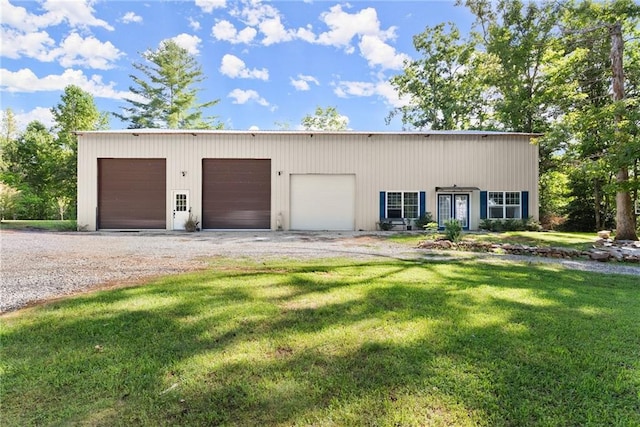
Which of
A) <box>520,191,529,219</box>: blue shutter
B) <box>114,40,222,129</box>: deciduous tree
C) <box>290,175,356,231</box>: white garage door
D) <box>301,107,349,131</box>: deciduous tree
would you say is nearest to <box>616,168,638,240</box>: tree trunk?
<box>520,191,529,219</box>: blue shutter

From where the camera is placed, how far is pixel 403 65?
1088 inches

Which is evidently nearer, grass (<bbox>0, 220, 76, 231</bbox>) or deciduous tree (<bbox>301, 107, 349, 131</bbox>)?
grass (<bbox>0, 220, 76, 231</bbox>)

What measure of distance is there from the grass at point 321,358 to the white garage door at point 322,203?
37.6 ft

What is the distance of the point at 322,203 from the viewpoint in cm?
1600

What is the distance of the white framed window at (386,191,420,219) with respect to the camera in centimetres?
1602

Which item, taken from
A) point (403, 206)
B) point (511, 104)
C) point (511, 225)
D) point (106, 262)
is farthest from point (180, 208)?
point (511, 104)

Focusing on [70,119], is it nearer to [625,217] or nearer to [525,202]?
[525,202]

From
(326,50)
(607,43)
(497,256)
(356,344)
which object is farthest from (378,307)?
(326,50)

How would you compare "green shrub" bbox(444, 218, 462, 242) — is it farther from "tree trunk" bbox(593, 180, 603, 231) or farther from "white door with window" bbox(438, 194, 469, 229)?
"tree trunk" bbox(593, 180, 603, 231)

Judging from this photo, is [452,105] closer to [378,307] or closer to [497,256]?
[497,256]

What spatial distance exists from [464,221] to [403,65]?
17292 millimetres

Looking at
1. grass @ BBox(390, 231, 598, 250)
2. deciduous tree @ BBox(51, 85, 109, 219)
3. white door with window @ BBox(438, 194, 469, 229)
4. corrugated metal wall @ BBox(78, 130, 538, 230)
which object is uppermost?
deciduous tree @ BBox(51, 85, 109, 219)

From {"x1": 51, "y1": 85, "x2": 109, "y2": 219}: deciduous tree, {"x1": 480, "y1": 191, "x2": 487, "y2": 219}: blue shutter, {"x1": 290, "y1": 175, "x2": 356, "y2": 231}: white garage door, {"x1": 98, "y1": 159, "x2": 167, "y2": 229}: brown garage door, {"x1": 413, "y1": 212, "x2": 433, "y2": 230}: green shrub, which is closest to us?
{"x1": 413, "y1": 212, "x2": 433, "y2": 230}: green shrub

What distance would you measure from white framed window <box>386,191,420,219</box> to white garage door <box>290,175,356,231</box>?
5.96 ft
